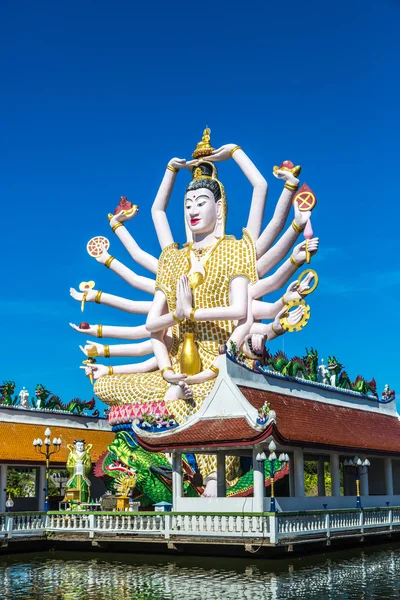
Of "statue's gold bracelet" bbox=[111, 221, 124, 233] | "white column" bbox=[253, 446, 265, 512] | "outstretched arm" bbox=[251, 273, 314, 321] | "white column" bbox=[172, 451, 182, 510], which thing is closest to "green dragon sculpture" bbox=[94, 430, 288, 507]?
"white column" bbox=[172, 451, 182, 510]

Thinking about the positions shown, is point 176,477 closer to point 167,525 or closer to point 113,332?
point 167,525

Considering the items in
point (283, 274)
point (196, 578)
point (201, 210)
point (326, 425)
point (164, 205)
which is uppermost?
point (164, 205)

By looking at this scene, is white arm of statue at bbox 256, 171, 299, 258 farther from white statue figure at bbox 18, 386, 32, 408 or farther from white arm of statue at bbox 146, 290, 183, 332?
white statue figure at bbox 18, 386, 32, 408

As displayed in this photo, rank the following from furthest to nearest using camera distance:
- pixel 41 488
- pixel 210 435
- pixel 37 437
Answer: pixel 37 437
pixel 41 488
pixel 210 435

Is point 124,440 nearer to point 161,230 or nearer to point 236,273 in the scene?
point 236,273

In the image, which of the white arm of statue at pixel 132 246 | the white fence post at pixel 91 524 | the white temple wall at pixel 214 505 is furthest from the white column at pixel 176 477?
the white arm of statue at pixel 132 246

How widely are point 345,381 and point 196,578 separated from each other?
1647 cm

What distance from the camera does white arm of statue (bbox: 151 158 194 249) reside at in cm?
3805

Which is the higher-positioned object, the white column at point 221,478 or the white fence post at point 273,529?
the white column at point 221,478

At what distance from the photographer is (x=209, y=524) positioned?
2297 cm

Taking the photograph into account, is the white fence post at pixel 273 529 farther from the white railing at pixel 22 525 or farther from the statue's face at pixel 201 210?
the statue's face at pixel 201 210

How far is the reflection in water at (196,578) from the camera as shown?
17234mm

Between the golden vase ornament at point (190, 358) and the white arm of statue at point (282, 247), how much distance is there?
432 cm

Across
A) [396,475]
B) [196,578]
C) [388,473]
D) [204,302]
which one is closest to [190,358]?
[204,302]
